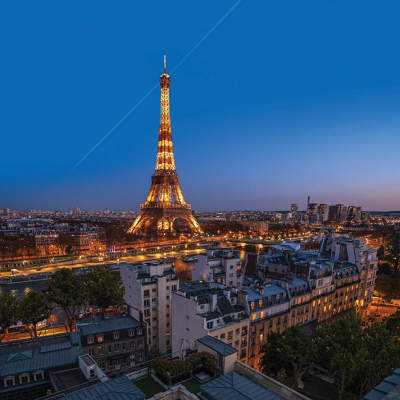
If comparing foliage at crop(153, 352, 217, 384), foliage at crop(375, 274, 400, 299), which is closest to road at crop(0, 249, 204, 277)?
foliage at crop(375, 274, 400, 299)

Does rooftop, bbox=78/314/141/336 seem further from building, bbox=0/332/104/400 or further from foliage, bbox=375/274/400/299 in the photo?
foliage, bbox=375/274/400/299

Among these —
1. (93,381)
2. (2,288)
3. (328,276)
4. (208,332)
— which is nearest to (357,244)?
(328,276)

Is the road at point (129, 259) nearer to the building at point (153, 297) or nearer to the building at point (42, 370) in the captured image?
the building at point (153, 297)

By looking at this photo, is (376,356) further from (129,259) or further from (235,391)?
(129,259)

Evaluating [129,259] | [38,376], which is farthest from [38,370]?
[129,259]

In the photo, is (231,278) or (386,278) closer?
(231,278)

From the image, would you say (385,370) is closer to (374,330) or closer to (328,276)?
(374,330)
